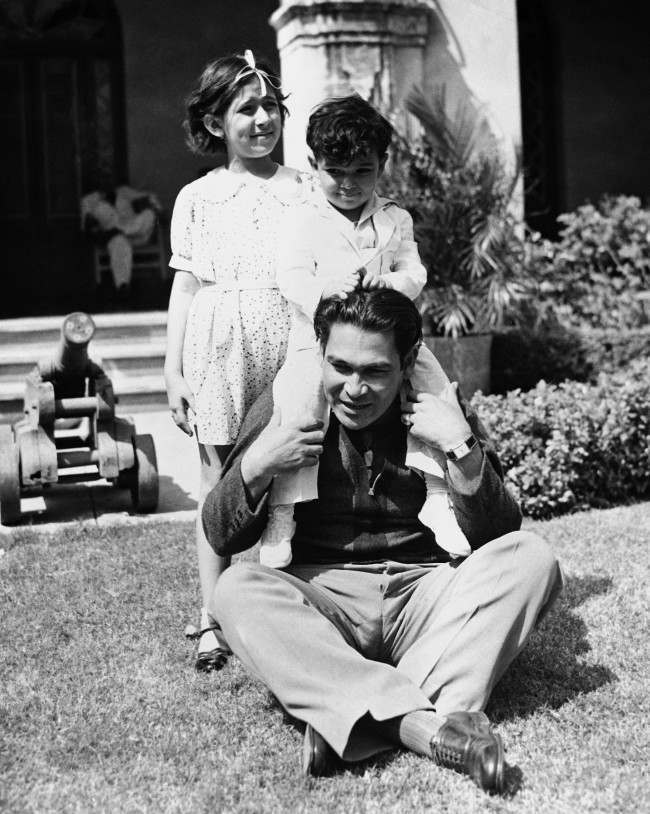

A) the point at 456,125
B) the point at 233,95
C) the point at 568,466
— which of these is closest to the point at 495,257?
the point at 456,125

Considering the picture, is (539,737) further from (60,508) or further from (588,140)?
(588,140)

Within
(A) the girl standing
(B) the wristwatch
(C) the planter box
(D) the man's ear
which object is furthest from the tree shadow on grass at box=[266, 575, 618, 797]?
(C) the planter box

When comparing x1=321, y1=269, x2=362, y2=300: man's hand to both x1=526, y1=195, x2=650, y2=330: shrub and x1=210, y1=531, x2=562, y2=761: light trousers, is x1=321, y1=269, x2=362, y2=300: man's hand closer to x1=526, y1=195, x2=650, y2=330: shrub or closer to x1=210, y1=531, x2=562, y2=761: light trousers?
x1=210, y1=531, x2=562, y2=761: light trousers

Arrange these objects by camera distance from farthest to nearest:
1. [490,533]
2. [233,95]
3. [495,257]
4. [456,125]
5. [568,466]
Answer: [456,125] → [495,257] → [568,466] → [233,95] → [490,533]

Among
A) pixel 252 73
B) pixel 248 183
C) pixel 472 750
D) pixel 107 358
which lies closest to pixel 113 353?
pixel 107 358

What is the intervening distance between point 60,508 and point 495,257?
10.6 ft

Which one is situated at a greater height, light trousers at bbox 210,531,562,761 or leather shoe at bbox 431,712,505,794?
light trousers at bbox 210,531,562,761

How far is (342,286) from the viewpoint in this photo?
3082mm

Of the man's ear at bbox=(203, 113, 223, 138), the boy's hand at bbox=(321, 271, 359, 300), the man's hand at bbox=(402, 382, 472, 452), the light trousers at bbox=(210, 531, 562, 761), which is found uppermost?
the man's ear at bbox=(203, 113, 223, 138)

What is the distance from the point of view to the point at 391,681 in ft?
9.35

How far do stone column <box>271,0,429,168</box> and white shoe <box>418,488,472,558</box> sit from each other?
16.4 ft

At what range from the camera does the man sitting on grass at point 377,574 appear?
110 inches

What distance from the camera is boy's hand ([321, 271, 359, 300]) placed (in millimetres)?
3068

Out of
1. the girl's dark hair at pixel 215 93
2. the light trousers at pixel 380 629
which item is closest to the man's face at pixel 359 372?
the light trousers at pixel 380 629
